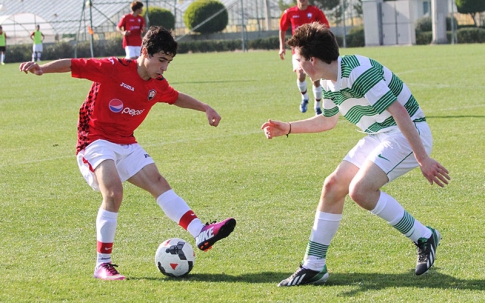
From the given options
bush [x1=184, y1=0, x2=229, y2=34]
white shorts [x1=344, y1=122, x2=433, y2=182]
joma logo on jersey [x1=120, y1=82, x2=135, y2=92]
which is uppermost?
bush [x1=184, y1=0, x2=229, y2=34]

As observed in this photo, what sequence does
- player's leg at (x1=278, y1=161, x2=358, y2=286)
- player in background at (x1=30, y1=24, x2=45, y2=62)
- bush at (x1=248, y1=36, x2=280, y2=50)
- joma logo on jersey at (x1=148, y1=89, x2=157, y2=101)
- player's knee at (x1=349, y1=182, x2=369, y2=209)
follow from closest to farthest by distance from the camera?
player's knee at (x1=349, y1=182, x2=369, y2=209) → player's leg at (x1=278, y1=161, x2=358, y2=286) → joma logo on jersey at (x1=148, y1=89, x2=157, y2=101) → player in background at (x1=30, y1=24, x2=45, y2=62) → bush at (x1=248, y1=36, x2=280, y2=50)

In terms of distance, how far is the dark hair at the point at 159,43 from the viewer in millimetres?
5227

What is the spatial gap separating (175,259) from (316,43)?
5.50ft

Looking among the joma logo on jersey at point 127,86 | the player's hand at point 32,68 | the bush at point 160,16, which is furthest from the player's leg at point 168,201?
the bush at point 160,16

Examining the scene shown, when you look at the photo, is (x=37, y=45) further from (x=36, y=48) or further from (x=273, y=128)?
(x=273, y=128)

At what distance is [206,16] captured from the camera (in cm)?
5128

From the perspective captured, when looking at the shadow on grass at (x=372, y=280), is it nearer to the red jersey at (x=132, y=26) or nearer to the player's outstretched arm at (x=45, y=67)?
the player's outstretched arm at (x=45, y=67)

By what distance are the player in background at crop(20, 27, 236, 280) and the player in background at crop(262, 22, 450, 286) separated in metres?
0.71

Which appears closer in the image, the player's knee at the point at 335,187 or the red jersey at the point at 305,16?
the player's knee at the point at 335,187

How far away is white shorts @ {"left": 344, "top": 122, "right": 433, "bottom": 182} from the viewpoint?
15.7ft

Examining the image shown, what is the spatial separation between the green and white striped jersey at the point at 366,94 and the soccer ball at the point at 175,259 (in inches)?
52.3

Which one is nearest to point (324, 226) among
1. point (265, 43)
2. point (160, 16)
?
point (265, 43)

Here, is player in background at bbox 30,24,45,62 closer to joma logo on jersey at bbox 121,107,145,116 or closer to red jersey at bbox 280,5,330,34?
red jersey at bbox 280,5,330,34

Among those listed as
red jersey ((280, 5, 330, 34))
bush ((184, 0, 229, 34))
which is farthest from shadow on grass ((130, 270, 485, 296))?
bush ((184, 0, 229, 34))
